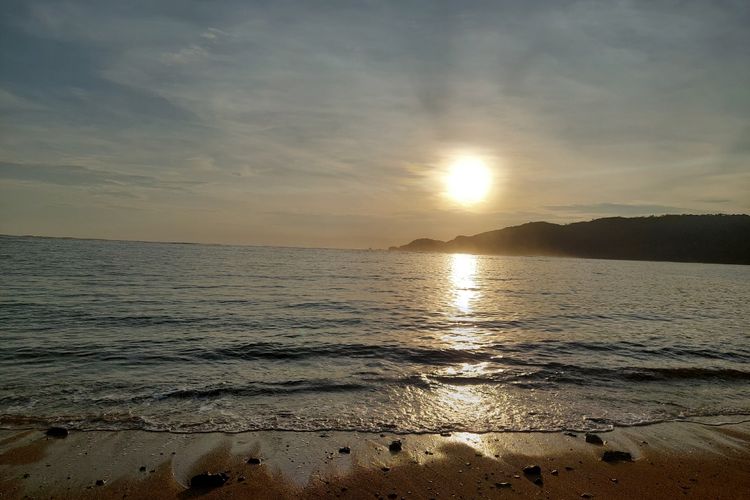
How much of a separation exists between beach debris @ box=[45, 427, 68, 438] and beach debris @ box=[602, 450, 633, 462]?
11378 millimetres

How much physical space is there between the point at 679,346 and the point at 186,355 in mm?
22163

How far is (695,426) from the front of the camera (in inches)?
440

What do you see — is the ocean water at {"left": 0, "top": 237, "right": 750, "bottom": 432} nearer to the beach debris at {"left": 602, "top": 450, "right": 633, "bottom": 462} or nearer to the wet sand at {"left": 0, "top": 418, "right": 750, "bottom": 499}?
the wet sand at {"left": 0, "top": 418, "right": 750, "bottom": 499}

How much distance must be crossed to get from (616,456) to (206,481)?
798 centimetres

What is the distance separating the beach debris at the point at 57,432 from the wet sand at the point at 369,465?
16 centimetres

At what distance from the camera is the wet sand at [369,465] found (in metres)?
7.48

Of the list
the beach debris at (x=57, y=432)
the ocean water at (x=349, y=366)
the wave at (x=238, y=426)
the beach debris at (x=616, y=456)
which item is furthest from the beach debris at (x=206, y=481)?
the beach debris at (x=616, y=456)

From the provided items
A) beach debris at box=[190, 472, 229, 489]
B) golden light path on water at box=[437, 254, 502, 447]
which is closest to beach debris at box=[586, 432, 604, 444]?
golden light path on water at box=[437, 254, 502, 447]

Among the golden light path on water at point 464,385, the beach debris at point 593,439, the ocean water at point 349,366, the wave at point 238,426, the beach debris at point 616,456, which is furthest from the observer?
the golden light path on water at point 464,385

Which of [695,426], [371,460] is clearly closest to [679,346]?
[695,426]

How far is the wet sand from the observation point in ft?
24.6

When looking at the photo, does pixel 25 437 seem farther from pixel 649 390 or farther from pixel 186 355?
pixel 649 390

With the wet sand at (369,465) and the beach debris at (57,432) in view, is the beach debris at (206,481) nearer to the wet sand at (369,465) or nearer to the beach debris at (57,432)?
the wet sand at (369,465)

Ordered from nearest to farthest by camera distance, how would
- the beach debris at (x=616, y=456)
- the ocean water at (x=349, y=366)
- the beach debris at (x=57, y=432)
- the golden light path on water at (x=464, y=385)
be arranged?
1. the beach debris at (x=616, y=456)
2. the beach debris at (x=57, y=432)
3. the ocean water at (x=349, y=366)
4. the golden light path on water at (x=464, y=385)
